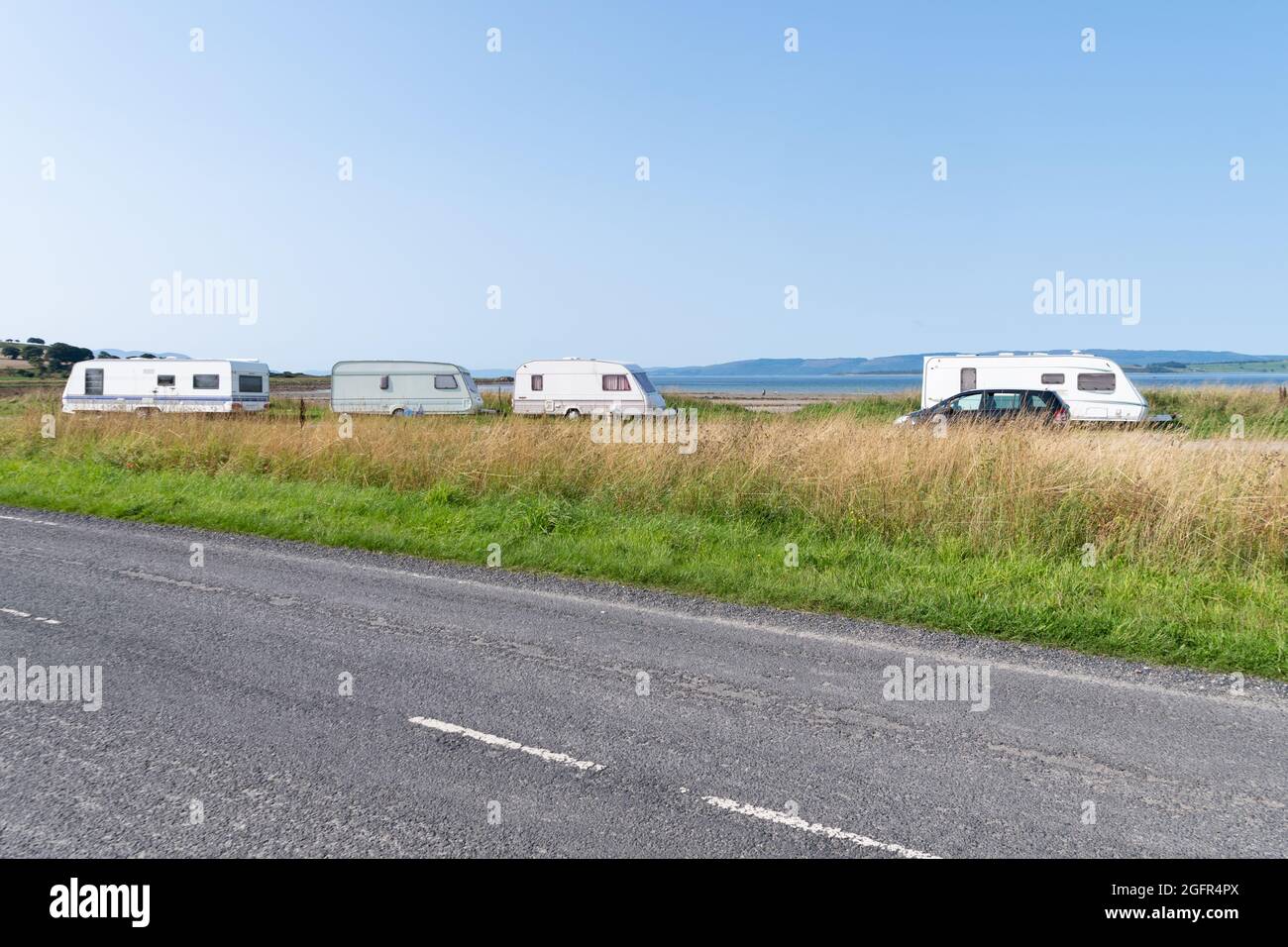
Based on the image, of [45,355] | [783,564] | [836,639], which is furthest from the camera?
[45,355]

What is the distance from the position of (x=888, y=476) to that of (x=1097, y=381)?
60.2 feet

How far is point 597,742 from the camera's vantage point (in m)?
4.55

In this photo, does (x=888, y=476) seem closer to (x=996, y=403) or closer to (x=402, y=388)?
(x=996, y=403)

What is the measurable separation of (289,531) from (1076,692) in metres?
9.05

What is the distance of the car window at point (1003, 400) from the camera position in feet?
70.2

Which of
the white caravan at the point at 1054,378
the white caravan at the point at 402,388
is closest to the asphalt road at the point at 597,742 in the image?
the white caravan at the point at 1054,378

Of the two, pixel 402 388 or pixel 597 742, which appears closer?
pixel 597 742

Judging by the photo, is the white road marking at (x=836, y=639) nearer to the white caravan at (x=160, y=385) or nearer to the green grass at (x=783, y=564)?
the green grass at (x=783, y=564)

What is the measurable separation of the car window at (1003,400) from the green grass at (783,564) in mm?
12969

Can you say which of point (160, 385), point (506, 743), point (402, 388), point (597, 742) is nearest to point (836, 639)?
point (597, 742)

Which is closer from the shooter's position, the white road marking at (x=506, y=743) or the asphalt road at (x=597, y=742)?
the asphalt road at (x=597, y=742)

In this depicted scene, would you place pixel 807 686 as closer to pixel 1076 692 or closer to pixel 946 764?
pixel 946 764

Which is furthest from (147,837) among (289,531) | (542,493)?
(542,493)

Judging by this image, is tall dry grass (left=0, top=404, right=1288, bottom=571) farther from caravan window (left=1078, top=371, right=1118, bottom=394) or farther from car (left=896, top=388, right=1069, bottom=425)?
caravan window (left=1078, top=371, right=1118, bottom=394)
